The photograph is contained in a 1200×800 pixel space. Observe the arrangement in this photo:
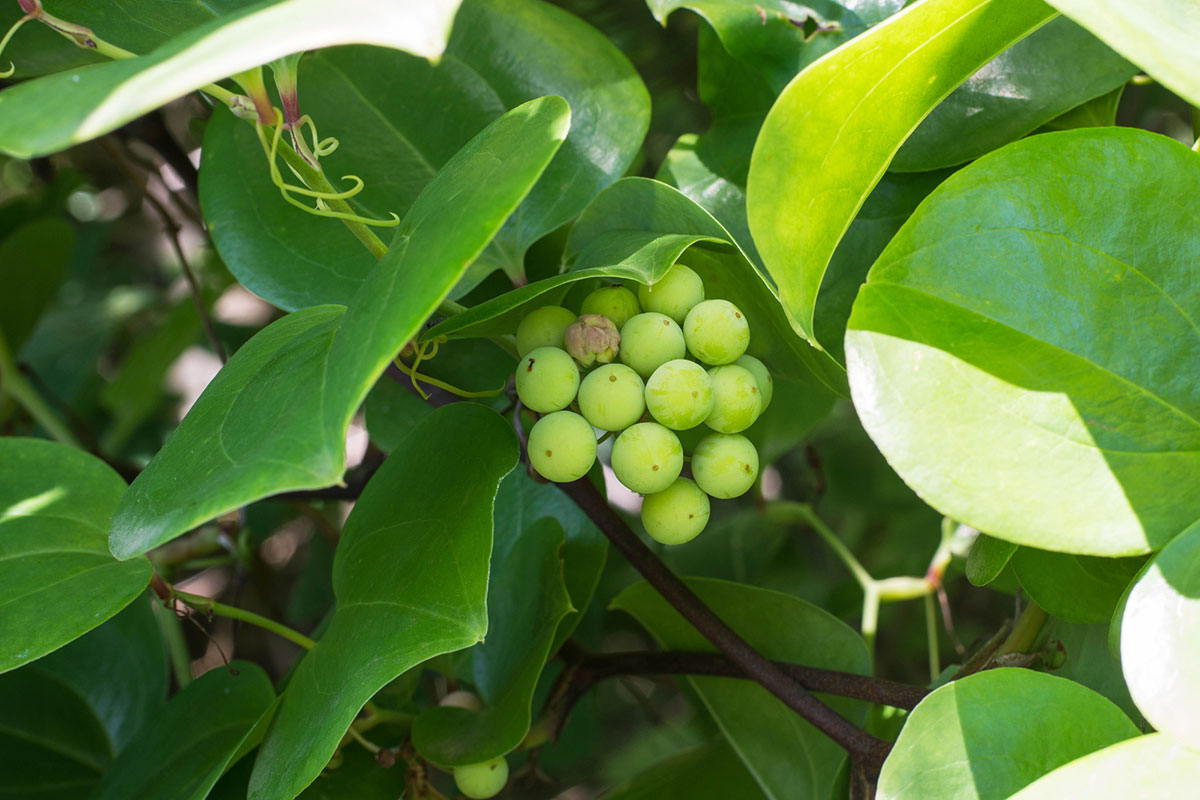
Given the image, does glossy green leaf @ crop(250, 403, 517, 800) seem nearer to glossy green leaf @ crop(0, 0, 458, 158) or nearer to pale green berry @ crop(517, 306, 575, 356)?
pale green berry @ crop(517, 306, 575, 356)

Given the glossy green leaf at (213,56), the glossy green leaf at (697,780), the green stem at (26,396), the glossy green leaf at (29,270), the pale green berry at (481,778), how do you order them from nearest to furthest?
the glossy green leaf at (213,56) → the pale green berry at (481,778) → the glossy green leaf at (697,780) → the green stem at (26,396) → the glossy green leaf at (29,270)

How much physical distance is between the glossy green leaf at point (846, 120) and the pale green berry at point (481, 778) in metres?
0.36

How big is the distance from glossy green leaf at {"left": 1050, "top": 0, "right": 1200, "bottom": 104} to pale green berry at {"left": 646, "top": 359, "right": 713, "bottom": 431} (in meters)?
0.22

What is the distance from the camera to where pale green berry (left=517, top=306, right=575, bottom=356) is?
51 cm

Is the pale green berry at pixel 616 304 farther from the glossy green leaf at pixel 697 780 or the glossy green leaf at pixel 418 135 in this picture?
the glossy green leaf at pixel 697 780

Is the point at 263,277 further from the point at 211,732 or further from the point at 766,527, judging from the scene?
the point at 766,527

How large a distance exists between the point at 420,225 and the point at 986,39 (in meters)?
0.27

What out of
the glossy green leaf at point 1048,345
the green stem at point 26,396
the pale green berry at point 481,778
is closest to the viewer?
the glossy green leaf at point 1048,345

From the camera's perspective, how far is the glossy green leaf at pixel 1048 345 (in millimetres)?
399

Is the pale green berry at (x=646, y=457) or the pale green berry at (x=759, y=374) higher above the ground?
the pale green berry at (x=759, y=374)

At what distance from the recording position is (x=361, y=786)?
0.64m

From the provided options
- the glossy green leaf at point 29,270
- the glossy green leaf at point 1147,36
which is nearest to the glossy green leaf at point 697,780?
the glossy green leaf at point 1147,36

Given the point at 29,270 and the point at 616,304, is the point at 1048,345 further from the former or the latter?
the point at 29,270

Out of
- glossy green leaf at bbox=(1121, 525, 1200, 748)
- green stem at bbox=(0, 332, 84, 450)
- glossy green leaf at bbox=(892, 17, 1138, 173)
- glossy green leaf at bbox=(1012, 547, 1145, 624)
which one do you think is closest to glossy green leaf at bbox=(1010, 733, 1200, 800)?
glossy green leaf at bbox=(1121, 525, 1200, 748)
